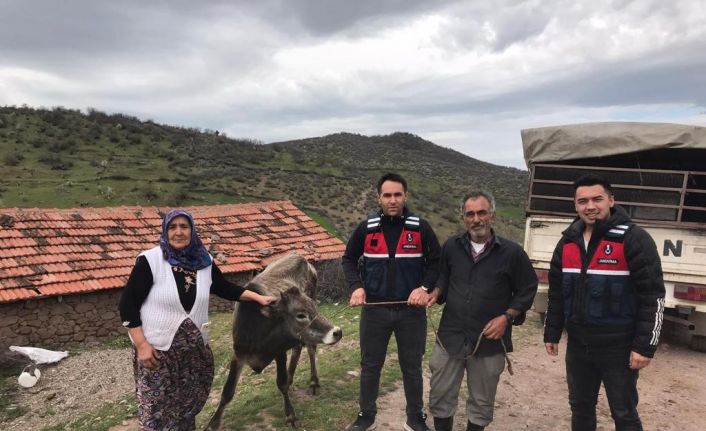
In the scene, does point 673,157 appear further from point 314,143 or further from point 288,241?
point 314,143

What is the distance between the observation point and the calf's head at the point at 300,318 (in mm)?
4207

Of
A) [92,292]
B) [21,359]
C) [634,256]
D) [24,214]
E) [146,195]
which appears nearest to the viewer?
[634,256]

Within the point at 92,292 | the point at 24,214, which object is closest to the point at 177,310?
the point at 92,292

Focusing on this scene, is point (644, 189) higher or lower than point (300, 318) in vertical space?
higher

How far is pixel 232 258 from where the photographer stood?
11031mm

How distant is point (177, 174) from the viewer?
2506cm

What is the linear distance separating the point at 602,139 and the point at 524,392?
382 cm

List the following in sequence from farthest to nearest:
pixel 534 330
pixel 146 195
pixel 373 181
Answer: pixel 373 181, pixel 146 195, pixel 534 330

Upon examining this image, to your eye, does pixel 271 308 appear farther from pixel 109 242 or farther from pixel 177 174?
pixel 177 174

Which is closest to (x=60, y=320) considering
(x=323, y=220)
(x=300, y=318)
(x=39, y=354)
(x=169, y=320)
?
(x=39, y=354)

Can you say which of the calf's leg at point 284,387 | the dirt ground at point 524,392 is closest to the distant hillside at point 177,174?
the dirt ground at point 524,392

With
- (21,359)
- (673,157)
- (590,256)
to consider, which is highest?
(673,157)

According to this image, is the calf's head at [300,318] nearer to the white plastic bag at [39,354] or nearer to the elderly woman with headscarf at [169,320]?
the elderly woman with headscarf at [169,320]

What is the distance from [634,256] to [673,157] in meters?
5.53
